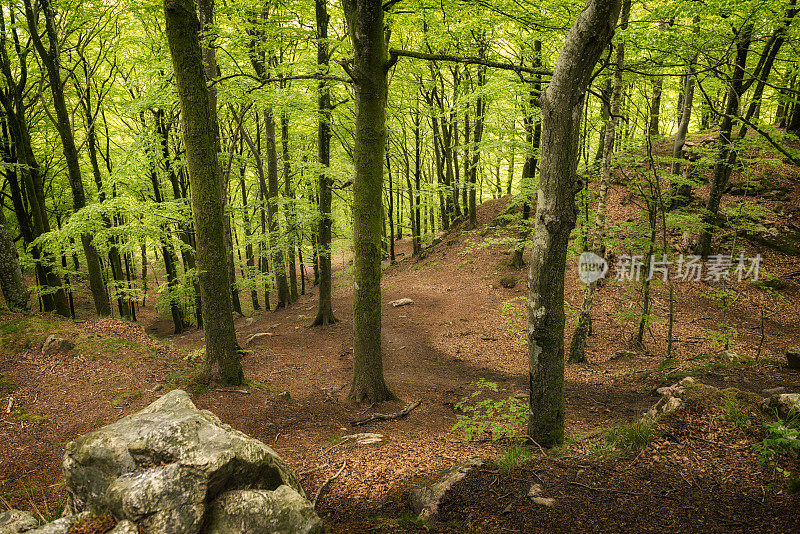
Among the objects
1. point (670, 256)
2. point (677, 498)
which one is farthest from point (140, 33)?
point (670, 256)

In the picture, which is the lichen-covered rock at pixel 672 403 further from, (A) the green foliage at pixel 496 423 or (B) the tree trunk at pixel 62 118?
(B) the tree trunk at pixel 62 118

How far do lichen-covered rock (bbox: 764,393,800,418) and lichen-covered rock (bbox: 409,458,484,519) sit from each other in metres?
3.07

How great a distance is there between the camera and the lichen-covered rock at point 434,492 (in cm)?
344

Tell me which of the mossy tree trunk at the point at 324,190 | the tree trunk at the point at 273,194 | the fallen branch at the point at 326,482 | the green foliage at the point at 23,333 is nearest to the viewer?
the fallen branch at the point at 326,482

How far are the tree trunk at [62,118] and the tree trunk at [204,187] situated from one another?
23.2 feet

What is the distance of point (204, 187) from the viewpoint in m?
6.53

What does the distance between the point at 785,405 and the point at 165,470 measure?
5694 mm

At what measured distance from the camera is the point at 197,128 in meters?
Result: 6.33

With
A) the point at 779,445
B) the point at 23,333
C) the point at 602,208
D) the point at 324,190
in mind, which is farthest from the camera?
the point at 324,190

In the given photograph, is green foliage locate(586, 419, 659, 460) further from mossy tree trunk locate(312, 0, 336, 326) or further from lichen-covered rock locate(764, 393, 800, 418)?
mossy tree trunk locate(312, 0, 336, 326)

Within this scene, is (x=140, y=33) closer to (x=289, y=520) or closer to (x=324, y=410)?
(x=324, y=410)

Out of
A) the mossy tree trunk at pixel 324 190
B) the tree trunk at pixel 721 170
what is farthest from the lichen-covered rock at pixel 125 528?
the tree trunk at pixel 721 170

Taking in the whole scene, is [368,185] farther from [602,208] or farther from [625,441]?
[602,208]

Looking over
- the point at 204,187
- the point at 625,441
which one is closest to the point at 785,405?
the point at 625,441
